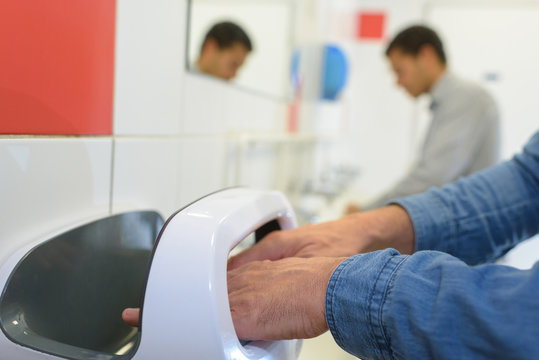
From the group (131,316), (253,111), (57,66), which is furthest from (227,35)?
(131,316)

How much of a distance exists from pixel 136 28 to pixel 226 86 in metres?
0.39

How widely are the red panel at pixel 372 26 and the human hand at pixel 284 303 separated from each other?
3792 millimetres

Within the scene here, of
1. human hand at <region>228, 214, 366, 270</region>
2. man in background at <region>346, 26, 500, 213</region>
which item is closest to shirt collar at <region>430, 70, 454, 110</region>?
man in background at <region>346, 26, 500, 213</region>

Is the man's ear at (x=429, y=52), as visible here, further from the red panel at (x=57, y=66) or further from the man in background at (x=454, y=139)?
the red panel at (x=57, y=66)

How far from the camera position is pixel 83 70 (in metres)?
0.53

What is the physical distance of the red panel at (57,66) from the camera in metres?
0.43

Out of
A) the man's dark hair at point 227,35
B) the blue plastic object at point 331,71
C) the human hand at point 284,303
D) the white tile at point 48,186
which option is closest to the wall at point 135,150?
Result: the white tile at point 48,186

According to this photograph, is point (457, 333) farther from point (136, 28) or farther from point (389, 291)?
point (136, 28)

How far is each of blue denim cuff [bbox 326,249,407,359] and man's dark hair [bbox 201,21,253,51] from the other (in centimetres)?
64

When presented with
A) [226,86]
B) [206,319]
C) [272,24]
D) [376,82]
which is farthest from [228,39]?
[376,82]

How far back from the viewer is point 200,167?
0.89 m

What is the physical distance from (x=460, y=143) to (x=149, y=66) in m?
1.48

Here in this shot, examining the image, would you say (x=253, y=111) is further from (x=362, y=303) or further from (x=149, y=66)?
(x=362, y=303)

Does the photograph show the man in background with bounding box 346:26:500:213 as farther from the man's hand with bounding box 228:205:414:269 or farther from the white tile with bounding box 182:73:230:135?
the man's hand with bounding box 228:205:414:269
